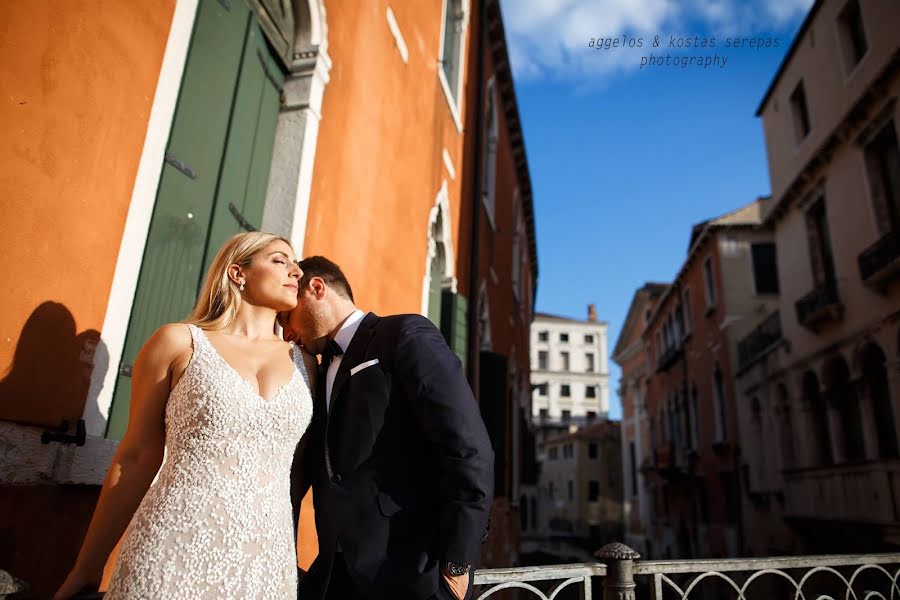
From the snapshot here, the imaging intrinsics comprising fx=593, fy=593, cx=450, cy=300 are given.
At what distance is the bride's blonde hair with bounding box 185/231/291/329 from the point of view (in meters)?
1.94

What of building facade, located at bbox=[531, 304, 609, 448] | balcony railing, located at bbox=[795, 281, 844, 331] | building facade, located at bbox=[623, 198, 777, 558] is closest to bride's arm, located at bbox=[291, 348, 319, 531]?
balcony railing, located at bbox=[795, 281, 844, 331]

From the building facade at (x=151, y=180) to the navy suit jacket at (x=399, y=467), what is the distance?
906mm

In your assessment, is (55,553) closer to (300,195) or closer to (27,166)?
(27,166)

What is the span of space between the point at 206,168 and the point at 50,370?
137cm

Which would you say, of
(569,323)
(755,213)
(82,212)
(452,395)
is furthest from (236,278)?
(569,323)

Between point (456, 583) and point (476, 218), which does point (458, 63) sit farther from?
point (456, 583)

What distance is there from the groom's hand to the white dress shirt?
647 millimetres

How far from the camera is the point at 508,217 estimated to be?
13.5 m

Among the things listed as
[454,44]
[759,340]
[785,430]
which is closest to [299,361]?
[454,44]

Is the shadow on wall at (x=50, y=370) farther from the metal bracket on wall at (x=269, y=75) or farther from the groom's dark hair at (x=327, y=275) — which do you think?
the metal bracket on wall at (x=269, y=75)

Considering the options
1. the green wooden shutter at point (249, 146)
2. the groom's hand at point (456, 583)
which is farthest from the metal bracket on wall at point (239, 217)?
the groom's hand at point (456, 583)

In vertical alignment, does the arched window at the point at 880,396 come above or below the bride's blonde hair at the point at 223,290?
above

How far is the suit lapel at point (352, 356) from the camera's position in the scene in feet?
6.21

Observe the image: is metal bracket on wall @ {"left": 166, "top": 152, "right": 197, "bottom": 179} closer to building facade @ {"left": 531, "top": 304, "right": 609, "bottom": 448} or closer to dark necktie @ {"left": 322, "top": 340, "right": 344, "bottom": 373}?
dark necktie @ {"left": 322, "top": 340, "right": 344, "bottom": 373}
